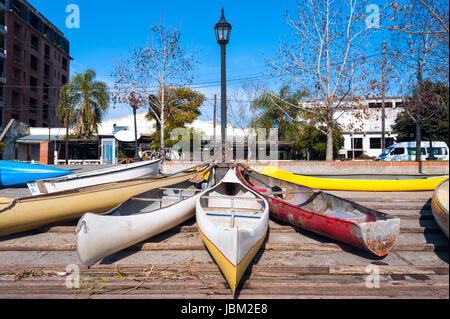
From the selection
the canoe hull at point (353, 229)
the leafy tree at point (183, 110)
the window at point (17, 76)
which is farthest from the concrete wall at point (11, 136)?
the canoe hull at point (353, 229)

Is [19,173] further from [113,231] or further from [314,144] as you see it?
[314,144]

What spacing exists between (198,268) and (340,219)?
2105 millimetres

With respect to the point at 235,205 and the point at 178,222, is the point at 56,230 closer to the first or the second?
the point at 178,222

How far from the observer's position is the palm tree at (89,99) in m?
27.1

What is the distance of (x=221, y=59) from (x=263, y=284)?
6330 millimetres

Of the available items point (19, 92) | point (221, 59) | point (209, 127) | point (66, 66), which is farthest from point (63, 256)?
point (66, 66)

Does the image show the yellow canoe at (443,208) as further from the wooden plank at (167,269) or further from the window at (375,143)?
the window at (375,143)

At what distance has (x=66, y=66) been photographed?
42.4m

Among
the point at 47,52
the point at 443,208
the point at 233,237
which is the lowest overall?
the point at 233,237

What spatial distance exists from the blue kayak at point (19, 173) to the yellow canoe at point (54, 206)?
4.95m

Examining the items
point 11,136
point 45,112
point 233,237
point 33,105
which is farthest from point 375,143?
point 45,112

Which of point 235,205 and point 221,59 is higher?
point 221,59

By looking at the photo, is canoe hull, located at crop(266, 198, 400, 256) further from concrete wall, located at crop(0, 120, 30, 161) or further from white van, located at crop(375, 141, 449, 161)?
concrete wall, located at crop(0, 120, 30, 161)

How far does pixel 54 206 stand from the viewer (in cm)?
479
